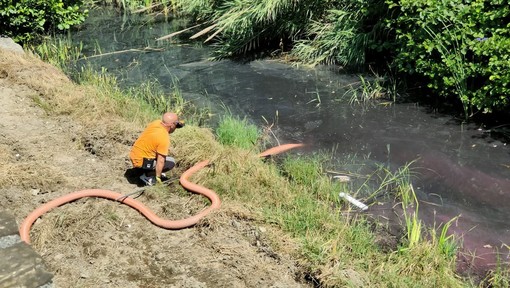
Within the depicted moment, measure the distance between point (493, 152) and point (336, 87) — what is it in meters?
2.89

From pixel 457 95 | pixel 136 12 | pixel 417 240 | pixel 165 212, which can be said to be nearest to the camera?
pixel 417 240

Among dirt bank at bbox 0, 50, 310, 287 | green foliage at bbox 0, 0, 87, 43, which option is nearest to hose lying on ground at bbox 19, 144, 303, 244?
dirt bank at bbox 0, 50, 310, 287

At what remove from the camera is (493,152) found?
6.18 metres

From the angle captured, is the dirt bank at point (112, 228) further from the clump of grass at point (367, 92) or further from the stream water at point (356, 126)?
the clump of grass at point (367, 92)

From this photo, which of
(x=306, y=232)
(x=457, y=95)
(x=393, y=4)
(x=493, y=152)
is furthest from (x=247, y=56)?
(x=306, y=232)

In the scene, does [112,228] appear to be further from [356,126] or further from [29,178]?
[356,126]

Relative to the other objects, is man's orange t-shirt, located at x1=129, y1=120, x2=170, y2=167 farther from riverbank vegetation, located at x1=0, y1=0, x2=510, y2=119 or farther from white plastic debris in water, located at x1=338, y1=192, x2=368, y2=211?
riverbank vegetation, located at x1=0, y1=0, x2=510, y2=119

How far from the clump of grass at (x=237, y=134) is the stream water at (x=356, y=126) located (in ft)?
1.44

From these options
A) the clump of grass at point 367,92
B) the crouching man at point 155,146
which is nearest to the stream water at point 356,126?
the clump of grass at point 367,92

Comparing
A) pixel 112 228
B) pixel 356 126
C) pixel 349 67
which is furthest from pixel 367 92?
pixel 112 228

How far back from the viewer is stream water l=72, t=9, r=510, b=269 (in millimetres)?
5203

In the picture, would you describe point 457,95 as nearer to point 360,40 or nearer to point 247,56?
point 360,40

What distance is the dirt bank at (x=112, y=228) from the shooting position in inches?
165

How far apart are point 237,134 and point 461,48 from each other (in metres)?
3.11
